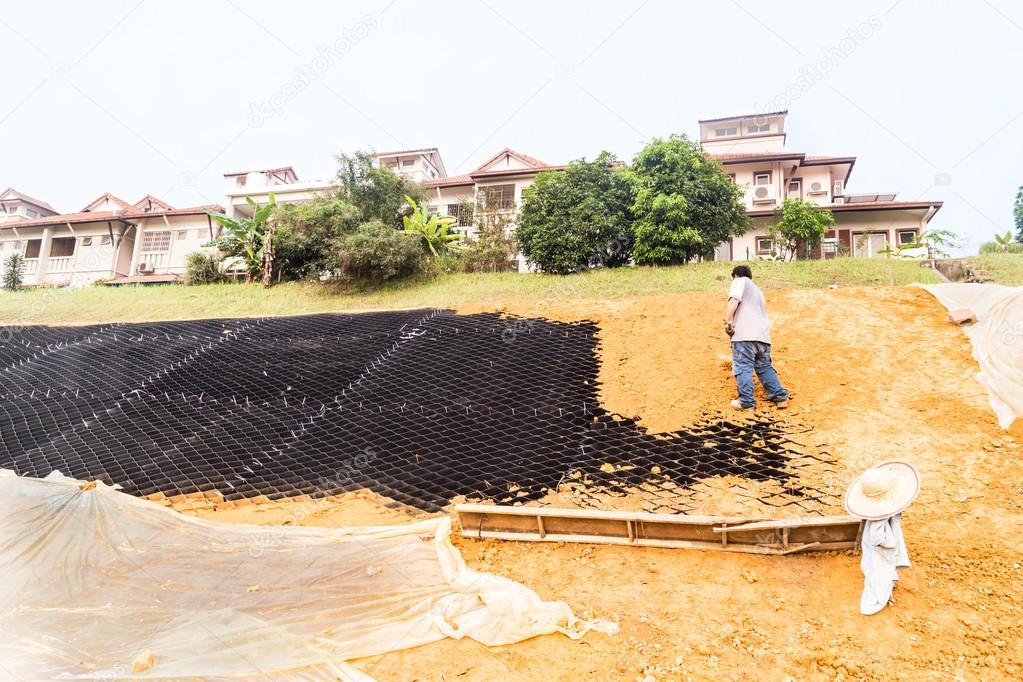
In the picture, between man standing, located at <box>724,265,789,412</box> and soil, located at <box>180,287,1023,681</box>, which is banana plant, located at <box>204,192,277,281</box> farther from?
man standing, located at <box>724,265,789,412</box>

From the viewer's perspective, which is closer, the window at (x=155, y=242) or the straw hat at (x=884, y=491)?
the straw hat at (x=884, y=491)

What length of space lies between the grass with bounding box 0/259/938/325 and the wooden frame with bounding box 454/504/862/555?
16.5ft

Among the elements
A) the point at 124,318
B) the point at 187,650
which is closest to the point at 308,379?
the point at 187,650

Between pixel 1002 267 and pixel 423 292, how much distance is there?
8.16 metres

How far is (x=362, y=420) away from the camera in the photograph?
4.58 m

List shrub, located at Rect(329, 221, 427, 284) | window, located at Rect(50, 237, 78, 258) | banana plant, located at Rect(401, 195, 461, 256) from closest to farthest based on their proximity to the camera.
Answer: shrub, located at Rect(329, 221, 427, 284) < banana plant, located at Rect(401, 195, 461, 256) < window, located at Rect(50, 237, 78, 258)

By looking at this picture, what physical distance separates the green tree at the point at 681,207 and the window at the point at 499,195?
4004 mm

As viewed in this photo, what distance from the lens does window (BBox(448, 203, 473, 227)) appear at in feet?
43.4

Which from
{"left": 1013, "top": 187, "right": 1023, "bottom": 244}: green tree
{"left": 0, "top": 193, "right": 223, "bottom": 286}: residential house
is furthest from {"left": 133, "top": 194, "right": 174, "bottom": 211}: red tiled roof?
{"left": 1013, "top": 187, "right": 1023, "bottom": 244}: green tree

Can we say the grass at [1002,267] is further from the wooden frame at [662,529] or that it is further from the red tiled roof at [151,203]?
the red tiled roof at [151,203]

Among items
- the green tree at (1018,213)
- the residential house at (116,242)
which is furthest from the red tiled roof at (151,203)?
the green tree at (1018,213)

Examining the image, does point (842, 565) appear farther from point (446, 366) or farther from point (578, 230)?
point (578, 230)

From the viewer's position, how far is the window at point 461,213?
43.4ft

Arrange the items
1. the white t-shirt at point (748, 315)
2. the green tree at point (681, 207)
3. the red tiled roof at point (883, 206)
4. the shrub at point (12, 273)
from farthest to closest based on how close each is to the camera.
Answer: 1. the shrub at point (12, 273)
2. the red tiled roof at point (883, 206)
3. the green tree at point (681, 207)
4. the white t-shirt at point (748, 315)
